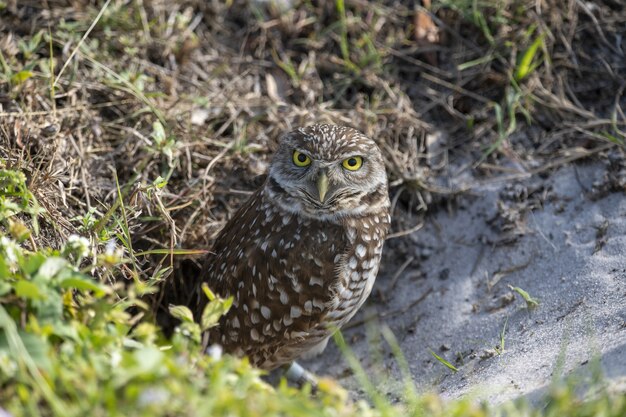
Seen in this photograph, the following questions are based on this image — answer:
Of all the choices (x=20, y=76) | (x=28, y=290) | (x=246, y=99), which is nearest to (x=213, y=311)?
(x=28, y=290)

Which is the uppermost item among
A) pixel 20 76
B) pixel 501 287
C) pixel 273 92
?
pixel 20 76

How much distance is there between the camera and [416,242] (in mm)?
3734

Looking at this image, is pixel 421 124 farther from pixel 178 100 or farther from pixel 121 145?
pixel 121 145

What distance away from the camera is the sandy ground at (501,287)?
277 centimetres

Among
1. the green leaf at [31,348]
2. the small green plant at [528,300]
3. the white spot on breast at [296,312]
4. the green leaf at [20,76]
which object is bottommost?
the small green plant at [528,300]

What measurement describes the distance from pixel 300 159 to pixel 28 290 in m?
1.39

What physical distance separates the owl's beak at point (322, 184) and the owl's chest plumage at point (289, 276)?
0.19 metres

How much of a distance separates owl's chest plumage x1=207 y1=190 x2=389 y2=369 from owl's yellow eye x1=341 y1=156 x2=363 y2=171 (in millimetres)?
237

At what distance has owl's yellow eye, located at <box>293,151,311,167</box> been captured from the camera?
297 centimetres

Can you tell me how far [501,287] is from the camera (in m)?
3.37

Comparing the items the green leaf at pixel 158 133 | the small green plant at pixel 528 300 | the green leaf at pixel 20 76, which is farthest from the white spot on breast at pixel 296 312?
the green leaf at pixel 20 76

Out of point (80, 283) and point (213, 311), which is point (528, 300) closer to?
point (213, 311)

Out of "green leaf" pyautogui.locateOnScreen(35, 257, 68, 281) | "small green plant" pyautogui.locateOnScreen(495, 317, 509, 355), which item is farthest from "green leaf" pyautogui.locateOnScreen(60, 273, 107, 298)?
"small green plant" pyautogui.locateOnScreen(495, 317, 509, 355)

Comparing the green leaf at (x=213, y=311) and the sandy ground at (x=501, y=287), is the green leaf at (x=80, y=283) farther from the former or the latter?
the sandy ground at (x=501, y=287)
